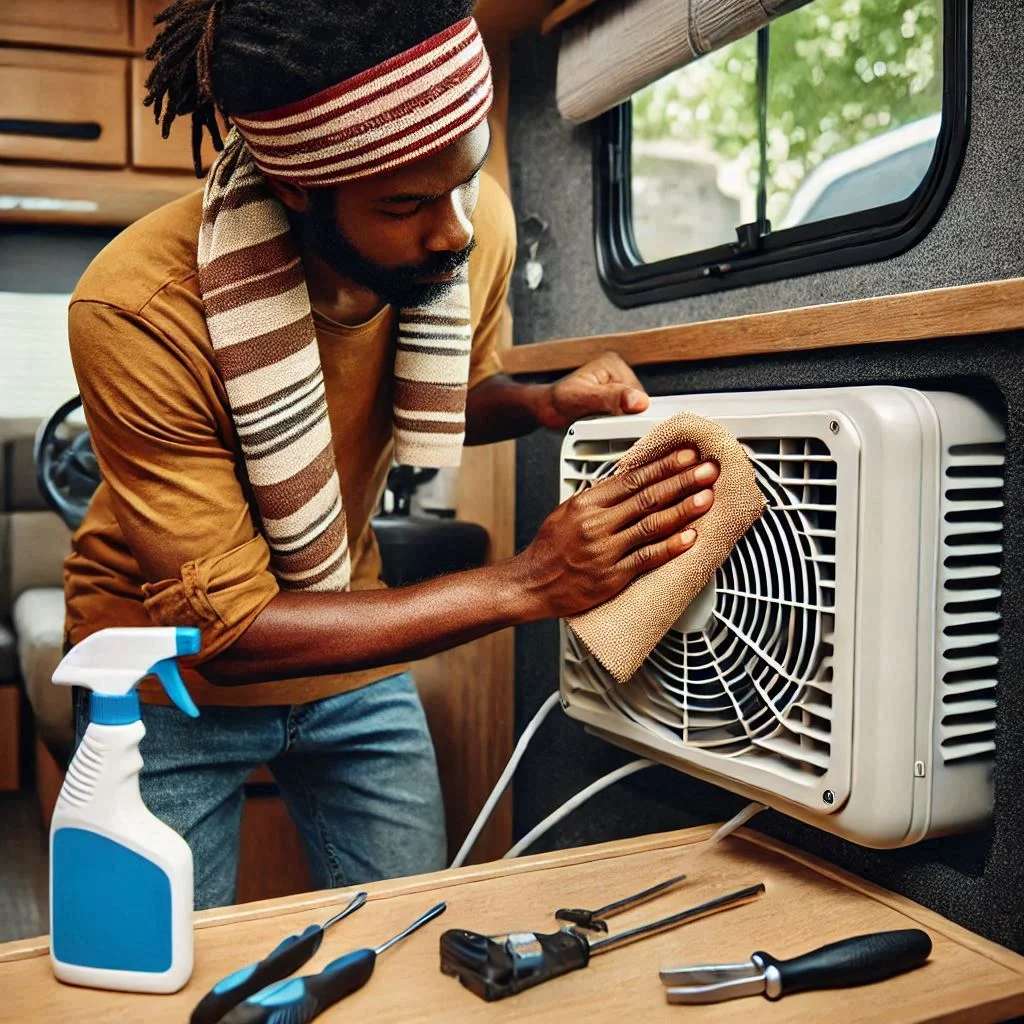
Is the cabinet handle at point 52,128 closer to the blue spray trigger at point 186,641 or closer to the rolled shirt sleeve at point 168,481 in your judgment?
the rolled shirt sleeve at point 168,481

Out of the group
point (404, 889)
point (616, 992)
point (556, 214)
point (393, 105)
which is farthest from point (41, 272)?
point (616, 992)

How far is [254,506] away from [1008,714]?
73 cm

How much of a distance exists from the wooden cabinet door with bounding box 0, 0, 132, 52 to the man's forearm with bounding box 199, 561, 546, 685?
1753 mm

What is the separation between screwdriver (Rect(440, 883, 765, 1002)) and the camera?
2.21ft

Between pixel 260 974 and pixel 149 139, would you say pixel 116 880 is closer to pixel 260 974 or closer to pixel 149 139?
pixel 260 974

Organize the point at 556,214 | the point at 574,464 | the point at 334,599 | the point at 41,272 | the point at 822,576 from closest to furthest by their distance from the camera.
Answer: the point at 822,576
the point at 334,599
the point at 574,464
the point at 556,214
the point at 41,272

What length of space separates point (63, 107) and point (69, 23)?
17 cm

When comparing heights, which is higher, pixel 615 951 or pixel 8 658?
pixel 615 951

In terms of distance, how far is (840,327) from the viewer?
35.4 inches

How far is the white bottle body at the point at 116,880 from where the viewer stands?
0.67 meters

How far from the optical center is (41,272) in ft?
8.83

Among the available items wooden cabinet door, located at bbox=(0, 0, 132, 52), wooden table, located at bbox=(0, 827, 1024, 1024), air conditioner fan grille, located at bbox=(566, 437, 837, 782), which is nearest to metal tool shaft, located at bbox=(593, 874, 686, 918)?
wooden table, located at bbox=(0, 827, 1024, 1024)

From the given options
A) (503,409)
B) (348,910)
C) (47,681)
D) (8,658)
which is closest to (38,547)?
(8,658)

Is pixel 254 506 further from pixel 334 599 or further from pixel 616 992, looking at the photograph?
pixel 616 992
